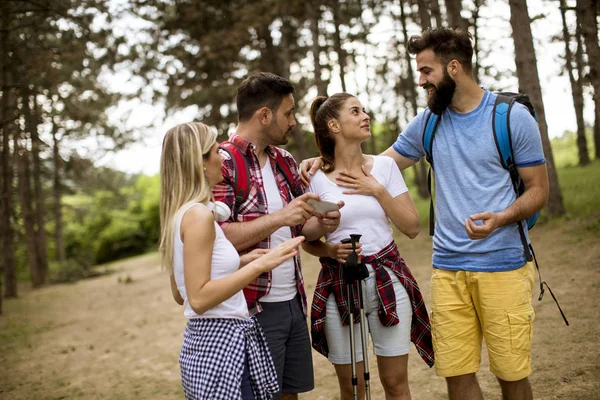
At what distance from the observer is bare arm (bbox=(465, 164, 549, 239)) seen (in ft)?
10.4

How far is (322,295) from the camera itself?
12.0 ft

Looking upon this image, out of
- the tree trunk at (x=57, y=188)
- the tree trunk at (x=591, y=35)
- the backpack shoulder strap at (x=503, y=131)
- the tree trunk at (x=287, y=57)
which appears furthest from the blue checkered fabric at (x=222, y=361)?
the tree trunk at (x=57, y=188)

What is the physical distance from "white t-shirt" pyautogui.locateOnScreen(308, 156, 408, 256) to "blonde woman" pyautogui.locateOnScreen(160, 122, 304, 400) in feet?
2.42

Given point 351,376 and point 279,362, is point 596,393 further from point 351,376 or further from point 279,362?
point 279,362

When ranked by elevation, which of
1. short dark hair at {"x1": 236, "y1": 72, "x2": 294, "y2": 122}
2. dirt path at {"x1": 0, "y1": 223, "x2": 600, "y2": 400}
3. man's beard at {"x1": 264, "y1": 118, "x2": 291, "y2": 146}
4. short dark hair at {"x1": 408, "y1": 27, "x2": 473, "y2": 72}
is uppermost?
short dark hair at {"x1": 408, "y1": 27, "x2": 473, "y2": 72}

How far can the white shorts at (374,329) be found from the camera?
3486mm

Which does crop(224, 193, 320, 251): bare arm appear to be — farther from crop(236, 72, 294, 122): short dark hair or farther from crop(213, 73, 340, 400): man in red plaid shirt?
crop(236, 72, 294, 122): short dark hair

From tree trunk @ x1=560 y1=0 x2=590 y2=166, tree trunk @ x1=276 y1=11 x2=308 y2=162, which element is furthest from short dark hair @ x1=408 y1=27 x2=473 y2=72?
tree trunk @ x1=560 y1=0 x2=590 y2=166

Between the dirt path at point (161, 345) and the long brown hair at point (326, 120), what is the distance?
8.16 ft

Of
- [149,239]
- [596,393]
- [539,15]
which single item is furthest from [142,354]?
[149,239]

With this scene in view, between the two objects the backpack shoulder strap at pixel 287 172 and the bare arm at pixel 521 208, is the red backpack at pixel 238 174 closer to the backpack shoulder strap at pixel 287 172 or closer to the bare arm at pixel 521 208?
the backpack shoulder strap at pixel 287 172

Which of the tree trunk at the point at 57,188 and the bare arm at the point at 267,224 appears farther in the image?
the tree trunk at the point at 57,188

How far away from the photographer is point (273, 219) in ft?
10.6

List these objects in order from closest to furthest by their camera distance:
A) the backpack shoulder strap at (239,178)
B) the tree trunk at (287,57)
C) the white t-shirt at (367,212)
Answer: the backpack shoulder strap at (239,178) < the white t-shirt at (367,212) < the tree trunk at (287,57)
